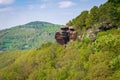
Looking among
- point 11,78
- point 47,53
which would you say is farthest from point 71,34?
point 11,78

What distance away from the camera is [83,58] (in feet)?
322

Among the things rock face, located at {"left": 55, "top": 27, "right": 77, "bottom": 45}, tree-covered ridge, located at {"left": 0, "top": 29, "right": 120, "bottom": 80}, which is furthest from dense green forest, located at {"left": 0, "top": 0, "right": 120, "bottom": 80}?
rock face, located at {"left": 55, "top": 27, "right": 77, "bottom": 45}

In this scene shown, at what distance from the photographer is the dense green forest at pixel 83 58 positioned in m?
80.6

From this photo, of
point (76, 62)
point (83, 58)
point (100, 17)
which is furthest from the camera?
point (100, 17)

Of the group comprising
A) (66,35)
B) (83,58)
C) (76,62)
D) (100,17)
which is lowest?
(76,62)

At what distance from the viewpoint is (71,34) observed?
133 metres

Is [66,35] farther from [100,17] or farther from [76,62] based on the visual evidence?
[76,62]

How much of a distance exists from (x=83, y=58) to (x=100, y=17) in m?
29.3

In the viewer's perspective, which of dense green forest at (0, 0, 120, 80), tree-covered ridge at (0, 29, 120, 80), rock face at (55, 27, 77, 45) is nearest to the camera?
tree-covered ridge at (0, 29, 120, 80)

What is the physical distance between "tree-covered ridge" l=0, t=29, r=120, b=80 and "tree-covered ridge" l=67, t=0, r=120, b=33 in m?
8.83

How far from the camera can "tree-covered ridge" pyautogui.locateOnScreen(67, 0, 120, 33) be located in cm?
11675

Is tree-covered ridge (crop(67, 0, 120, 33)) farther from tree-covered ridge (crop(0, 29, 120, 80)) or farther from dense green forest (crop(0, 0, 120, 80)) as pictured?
tree-covered ridge (crop(0, 29, 120, 80))

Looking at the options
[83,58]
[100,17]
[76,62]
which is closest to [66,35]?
[100,17]

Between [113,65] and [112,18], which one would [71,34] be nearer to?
[112,18]
